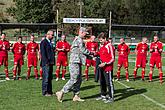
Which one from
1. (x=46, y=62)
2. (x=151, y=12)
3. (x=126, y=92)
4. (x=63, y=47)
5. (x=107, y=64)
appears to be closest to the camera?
(x=107, y=64)

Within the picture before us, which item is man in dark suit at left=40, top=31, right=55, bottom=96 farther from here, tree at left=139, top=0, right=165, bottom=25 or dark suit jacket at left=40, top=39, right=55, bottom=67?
tree at left=139, top=0, right=165, bottom=25

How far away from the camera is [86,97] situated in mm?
12133

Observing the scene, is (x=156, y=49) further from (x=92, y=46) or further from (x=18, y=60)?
(x=18, y=60)

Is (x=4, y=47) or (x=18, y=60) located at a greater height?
(x=4, y=47)

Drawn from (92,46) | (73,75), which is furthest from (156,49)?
(73,75)

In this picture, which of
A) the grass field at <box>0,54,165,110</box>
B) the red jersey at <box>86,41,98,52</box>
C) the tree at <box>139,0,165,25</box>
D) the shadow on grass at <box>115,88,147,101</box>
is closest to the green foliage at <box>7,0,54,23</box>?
the tree at <box>139,0,165,25</box>

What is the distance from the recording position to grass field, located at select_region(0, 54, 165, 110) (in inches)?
410

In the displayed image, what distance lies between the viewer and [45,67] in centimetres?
1234

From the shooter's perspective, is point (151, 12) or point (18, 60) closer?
point (18, 60)

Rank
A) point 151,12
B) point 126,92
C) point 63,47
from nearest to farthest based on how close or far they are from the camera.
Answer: point 126,92 < point 63,47 < point 151,12

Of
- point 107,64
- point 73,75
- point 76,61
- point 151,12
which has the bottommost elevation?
point 73,75

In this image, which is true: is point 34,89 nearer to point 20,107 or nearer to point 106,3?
point 20,107

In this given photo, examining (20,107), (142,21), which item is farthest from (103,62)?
(142,21)

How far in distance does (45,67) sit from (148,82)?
6.00 metres
